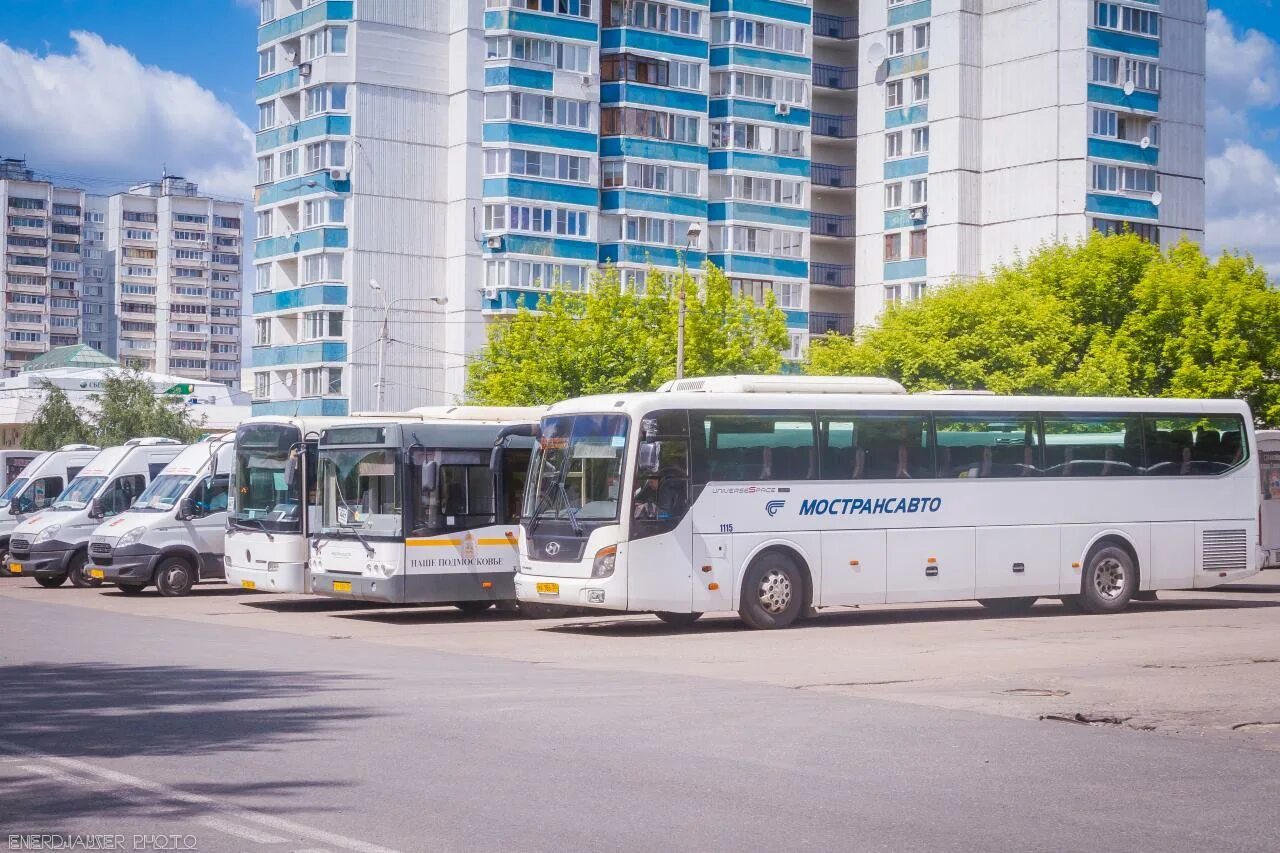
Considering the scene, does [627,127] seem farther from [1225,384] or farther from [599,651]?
[599,651]

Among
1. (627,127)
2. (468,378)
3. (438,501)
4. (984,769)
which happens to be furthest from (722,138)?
(984,769)

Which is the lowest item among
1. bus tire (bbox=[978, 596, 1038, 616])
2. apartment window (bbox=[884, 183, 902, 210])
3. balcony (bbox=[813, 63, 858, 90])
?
bus tire (bbox=[978, 596, 1038, 616])

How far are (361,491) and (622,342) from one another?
30583 millimetres

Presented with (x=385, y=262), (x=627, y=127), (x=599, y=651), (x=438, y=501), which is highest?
(x=627, y=127)

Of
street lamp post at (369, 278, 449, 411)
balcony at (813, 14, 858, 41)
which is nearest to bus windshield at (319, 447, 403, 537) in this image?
street lamp post at (369, 278, 449, 411)

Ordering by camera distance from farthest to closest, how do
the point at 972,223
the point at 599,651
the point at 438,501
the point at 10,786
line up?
the point at 972,223
the point at 438,501
the point at 599,651
the point at 10,786

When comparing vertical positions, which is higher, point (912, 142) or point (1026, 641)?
point (912, 142)

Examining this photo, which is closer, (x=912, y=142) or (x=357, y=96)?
(x=357, y=96)

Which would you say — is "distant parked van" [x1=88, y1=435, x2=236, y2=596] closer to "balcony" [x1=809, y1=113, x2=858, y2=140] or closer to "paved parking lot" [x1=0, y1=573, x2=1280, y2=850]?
"paved parking lot" [x1=0, y1=573, x2=1280, y2=850]

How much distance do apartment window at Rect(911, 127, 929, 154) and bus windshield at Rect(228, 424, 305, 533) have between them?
53.7 m

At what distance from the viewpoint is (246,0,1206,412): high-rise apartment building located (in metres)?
68.9

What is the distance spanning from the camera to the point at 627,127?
71688 millimetres

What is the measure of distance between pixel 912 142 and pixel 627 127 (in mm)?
13827

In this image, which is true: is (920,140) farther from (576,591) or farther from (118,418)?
(576,591)
